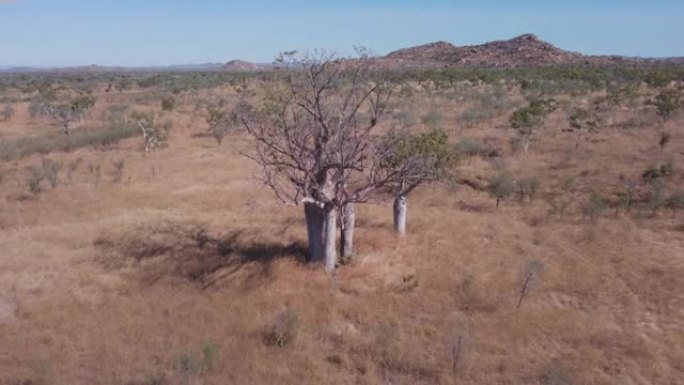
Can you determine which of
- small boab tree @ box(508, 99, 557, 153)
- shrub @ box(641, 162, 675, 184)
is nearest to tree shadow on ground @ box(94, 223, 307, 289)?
shrub @ box(641, 162, 675, 184)

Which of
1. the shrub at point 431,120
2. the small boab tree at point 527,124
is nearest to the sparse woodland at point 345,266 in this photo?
the small boab tree at point 527,124

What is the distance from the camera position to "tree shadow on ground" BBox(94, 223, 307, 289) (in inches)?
520

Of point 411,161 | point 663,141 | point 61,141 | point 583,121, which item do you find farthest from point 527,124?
point 61,141

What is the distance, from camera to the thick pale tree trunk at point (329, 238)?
12.9m

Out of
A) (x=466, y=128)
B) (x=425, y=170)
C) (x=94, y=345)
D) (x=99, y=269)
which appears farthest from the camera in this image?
(x=466, y=128)

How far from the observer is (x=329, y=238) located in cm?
1296

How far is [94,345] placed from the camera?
10.2m

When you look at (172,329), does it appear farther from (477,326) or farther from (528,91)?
(528,91)

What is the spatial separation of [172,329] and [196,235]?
5.19 metres

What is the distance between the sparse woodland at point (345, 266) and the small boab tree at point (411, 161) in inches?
3.0

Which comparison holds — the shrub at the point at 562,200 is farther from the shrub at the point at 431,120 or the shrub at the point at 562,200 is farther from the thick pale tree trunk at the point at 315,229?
the shrub at the point at 431,120

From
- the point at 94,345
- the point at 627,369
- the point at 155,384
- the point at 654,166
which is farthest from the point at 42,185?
the point at 654,166

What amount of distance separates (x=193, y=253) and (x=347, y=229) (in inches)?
152

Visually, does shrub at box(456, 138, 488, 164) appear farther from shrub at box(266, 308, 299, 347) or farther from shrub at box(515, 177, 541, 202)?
shrub at box(266, 308, 299, 347)
